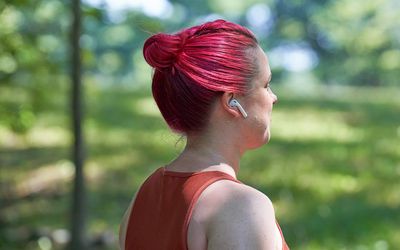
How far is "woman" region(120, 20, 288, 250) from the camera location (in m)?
1.69

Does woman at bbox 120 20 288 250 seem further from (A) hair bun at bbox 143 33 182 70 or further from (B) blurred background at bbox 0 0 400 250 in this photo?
(B) blurred background at bbox 0 0 400 250

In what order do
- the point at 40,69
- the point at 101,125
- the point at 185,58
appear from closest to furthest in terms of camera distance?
1. the point at 185,58
2. the point at 40,69
3. the point at 101,125

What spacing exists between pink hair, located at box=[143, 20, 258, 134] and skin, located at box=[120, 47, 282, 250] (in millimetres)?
25

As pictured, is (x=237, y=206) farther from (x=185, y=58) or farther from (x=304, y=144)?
(x=304, y=144)

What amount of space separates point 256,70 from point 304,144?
21.1ft

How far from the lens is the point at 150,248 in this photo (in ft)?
5.93

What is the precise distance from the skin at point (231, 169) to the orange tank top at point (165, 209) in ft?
0.06

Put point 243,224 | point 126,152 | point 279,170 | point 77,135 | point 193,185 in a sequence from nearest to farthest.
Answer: point 243,224 < point 193,185 < point 77,135 < point 279,170 < point 126,152

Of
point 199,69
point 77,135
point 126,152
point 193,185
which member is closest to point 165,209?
point 193,185

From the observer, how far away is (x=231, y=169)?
5.95 feet

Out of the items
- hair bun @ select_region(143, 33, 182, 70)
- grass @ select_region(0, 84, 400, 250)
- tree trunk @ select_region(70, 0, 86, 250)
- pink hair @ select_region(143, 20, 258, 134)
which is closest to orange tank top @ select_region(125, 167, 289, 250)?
pink hair @ select_region(143, 20, 258, 134)

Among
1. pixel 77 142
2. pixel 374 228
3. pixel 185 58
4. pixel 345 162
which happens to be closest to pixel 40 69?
pixel 77 142

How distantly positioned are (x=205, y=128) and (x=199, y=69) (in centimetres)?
14

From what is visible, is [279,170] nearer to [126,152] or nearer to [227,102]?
[126,152]
